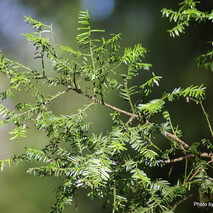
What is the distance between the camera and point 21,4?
1461 millimetres

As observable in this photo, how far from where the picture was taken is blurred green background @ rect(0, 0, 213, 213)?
987mm

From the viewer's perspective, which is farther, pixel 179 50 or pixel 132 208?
pixel 179 50

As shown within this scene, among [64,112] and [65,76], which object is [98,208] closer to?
[64,112]

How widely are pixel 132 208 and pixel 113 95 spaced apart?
2.73 ft

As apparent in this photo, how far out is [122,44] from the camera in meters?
1.20

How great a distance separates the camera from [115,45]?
38cm

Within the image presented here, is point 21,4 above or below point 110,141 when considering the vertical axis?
above

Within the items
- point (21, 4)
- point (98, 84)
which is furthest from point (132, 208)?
point (21, 4)

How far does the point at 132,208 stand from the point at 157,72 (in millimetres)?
812

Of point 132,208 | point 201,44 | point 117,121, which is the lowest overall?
point 132,208

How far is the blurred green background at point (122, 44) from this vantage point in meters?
0.99

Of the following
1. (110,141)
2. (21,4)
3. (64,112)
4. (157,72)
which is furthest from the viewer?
(21,4)

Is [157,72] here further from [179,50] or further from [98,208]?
[98,208]

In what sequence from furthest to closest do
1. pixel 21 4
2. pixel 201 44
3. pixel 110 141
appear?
pixel 21 4
pixel 201 44
pixel 110 141
